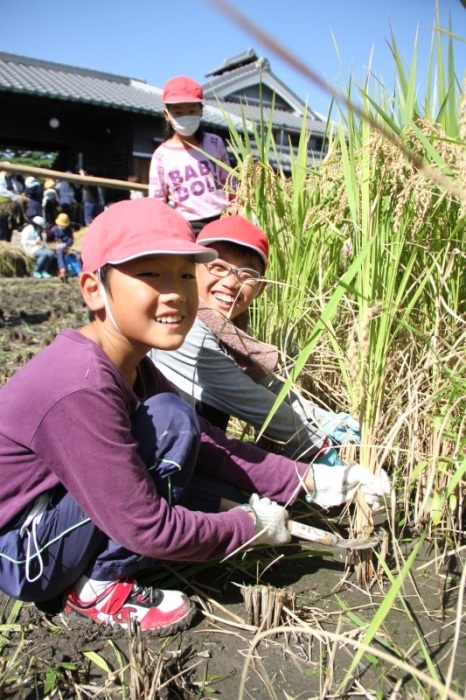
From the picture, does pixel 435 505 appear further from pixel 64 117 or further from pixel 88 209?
pixel 64 117

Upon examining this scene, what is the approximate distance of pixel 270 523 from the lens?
1.43m

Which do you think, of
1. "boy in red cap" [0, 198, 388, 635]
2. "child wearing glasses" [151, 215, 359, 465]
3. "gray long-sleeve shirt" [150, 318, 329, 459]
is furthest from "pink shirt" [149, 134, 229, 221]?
"boy in red cap" [0, 198, 388, 635]

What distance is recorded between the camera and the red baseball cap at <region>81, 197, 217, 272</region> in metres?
1.21

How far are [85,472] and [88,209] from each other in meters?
12.1

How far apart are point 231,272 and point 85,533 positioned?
89 cm

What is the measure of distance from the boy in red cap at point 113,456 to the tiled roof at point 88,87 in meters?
9.60

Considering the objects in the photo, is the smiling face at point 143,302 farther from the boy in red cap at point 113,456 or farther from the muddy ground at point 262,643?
the muddy ground at point 262,643

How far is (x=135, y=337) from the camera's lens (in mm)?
1291

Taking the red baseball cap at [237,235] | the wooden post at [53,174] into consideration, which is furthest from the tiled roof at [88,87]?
the red baseball cap at [237,235]

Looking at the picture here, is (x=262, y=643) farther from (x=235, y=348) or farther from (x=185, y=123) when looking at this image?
(x=185, y=123)

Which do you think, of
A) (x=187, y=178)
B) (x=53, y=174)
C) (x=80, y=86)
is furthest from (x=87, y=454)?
(x=80, y=86)

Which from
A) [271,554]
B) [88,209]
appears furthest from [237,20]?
[88,209]

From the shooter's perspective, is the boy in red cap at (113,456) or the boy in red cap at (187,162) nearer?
the boy in red cap at (113,456)

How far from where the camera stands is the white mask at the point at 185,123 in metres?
3.11
